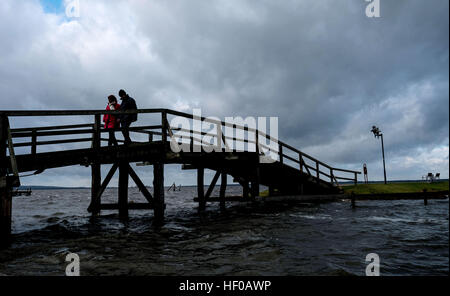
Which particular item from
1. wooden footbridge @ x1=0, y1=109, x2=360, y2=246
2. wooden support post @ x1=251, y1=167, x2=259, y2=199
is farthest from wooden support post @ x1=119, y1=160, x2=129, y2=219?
wooden support post @ x1=251, y1=167, x2=259, y2=199

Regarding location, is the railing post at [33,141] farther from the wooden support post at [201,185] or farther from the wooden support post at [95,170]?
the wooden support post at [201,185]

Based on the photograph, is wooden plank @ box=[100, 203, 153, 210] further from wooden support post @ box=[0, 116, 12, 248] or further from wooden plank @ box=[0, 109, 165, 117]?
wooden support post @ box=[0, 116, 12, 248]

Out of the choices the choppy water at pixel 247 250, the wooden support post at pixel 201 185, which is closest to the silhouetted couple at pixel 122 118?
the choppy water at pixel 247 250

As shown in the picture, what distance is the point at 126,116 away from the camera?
9750 mm

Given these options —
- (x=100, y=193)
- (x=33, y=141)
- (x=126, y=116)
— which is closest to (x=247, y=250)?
(x=126, y=116)

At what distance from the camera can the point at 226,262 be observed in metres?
5.43

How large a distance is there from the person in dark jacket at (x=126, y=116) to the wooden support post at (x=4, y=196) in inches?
130

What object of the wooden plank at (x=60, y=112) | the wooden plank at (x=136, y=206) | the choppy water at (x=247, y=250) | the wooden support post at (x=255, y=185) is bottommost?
the choppy water at (x=247, y=250)

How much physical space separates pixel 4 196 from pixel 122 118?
4.08 m

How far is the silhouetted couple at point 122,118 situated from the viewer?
32.0 ft

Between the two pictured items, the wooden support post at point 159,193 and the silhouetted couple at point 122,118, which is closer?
the silhouetted couple at point 122,118
